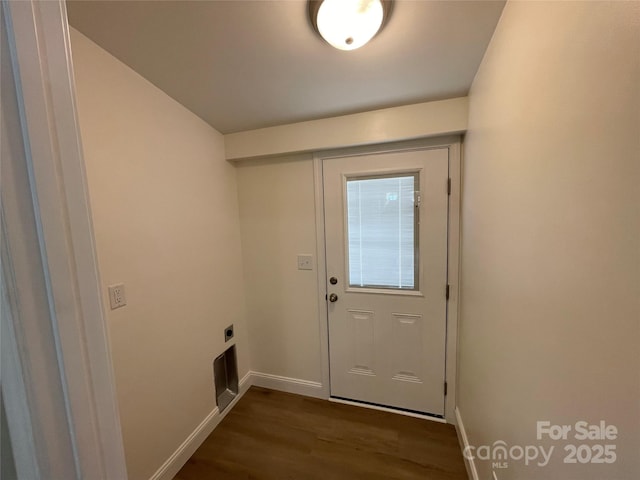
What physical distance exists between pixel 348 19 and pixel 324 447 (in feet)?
7.61

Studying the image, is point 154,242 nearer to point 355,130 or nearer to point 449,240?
point 355,130

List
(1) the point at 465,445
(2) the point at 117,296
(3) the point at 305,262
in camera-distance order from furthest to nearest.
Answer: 1. (3) the point at 305,262
2. (1) the point at 465,445
3. (2) the point at 117,296

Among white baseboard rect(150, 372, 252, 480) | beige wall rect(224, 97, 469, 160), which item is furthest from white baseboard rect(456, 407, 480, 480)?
beige wall rect(224, 97, 469, 160)

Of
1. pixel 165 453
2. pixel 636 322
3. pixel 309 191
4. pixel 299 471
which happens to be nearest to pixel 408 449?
pixel 299 471

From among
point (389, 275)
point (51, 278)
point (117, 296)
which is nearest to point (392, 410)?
point (389, 275)

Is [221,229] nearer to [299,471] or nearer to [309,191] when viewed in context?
[309,191]

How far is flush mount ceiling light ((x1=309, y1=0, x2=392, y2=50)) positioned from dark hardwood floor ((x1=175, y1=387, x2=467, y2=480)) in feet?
7.35

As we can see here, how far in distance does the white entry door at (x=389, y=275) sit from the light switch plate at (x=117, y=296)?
127 cm

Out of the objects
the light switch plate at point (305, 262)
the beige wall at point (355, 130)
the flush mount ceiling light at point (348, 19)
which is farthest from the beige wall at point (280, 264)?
the flush mount ceiling light at point (348, 19)

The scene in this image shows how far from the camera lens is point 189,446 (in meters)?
1.60

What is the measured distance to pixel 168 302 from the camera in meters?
1.48

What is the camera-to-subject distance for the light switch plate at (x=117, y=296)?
117cm

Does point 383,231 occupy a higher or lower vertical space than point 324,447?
higher

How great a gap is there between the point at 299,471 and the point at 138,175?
1.92 meters
